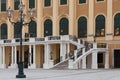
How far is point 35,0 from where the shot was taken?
6312cm

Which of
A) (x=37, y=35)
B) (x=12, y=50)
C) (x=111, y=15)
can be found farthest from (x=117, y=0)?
(x=12, y=50)

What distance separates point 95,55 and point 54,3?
13273 millimetres

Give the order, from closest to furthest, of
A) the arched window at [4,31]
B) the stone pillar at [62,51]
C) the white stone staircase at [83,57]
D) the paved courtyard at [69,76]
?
the paved courtyard at [69,76]
the white stone staircase at [83,57]
the stone pillar at [62,51]
the arched window at [4,31]

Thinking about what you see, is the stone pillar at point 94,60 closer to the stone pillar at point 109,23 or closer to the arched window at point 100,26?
the stone pillar at point 109,23

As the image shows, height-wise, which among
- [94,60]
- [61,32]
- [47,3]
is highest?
[47,3]

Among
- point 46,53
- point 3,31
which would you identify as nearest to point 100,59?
point 46,53

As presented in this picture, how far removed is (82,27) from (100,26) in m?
3.13

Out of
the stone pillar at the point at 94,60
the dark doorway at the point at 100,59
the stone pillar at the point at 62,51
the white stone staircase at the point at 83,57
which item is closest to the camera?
the white stone staircase at the point at 83,57

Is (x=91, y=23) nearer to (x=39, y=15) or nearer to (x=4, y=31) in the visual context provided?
(x=39, y=15)

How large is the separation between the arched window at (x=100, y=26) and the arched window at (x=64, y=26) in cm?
519

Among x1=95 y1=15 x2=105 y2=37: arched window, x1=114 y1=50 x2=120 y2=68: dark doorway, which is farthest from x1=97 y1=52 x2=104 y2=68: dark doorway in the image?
x1=95 y1=15 x2=105 y2=37: arched window

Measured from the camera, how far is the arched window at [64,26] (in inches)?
2347

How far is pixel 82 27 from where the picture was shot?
2290 inches

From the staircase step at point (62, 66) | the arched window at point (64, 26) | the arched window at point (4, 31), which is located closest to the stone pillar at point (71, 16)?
the arched window at point (64, 26)
